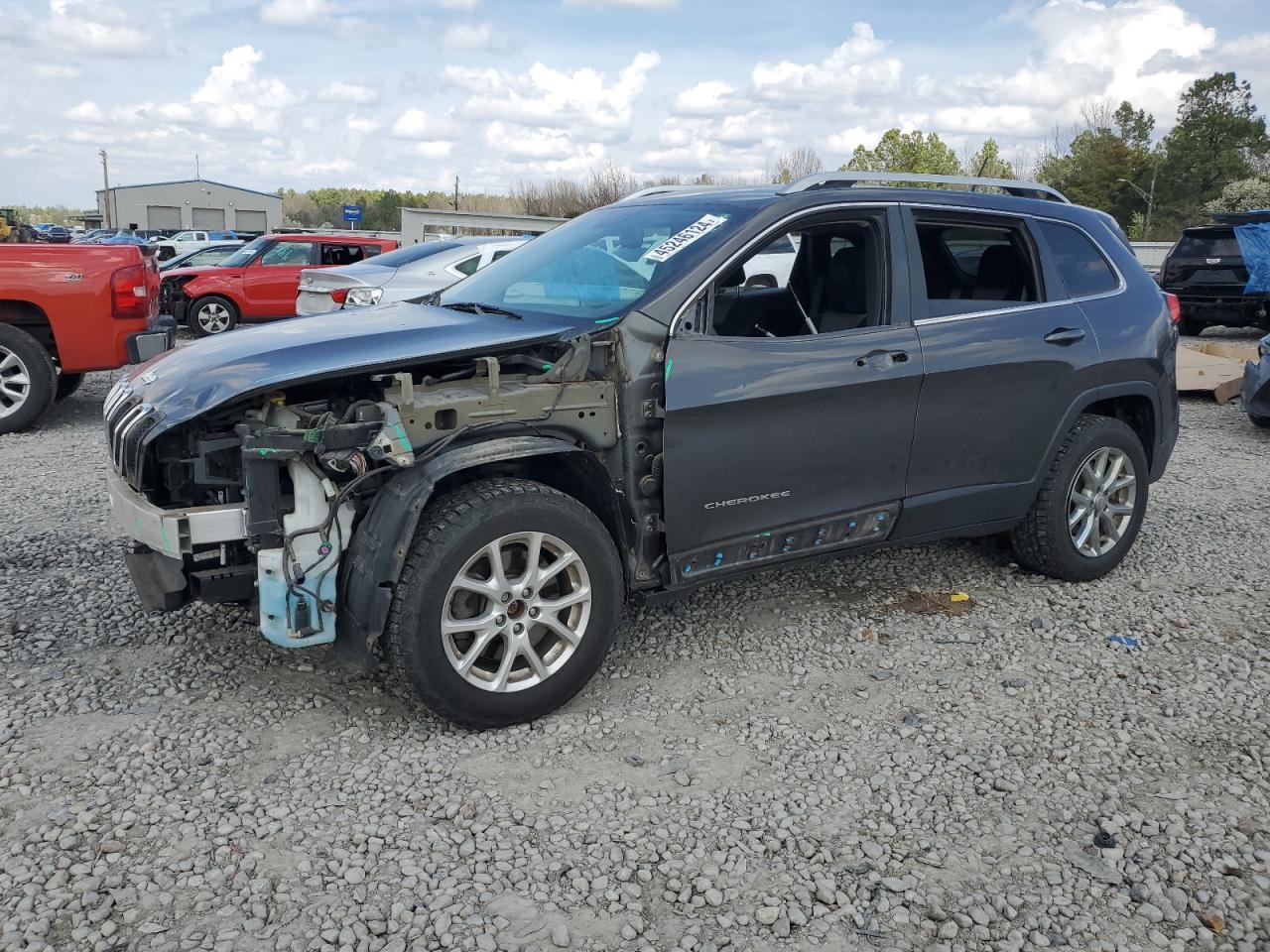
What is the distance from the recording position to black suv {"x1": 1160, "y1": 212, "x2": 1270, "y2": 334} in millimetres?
15055

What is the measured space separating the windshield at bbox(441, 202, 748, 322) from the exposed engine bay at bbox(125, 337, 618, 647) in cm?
40

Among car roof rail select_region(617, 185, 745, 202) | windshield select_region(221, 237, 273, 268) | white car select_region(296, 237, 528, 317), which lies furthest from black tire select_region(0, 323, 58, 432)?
windshield select_region(221, 237, 273, 268)

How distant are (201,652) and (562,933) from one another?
7.31ft

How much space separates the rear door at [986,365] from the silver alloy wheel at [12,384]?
23.6 feet

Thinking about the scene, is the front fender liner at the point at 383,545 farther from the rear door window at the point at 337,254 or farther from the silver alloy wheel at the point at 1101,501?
the rear door window at the point at 337,254

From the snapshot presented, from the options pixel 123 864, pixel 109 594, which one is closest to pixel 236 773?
pixel 123 864

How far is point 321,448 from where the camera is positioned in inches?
128

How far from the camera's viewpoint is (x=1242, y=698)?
407 centimetres

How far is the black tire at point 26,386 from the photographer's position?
823 centimetres

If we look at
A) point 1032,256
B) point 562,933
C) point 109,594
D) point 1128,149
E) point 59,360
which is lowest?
point 562,933

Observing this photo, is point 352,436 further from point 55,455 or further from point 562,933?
point 55,455

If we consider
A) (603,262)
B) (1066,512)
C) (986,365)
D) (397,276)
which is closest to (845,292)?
(986,365)

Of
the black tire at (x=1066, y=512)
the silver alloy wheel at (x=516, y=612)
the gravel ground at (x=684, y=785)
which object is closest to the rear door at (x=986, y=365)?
the black tire at (x=1066, y=512)

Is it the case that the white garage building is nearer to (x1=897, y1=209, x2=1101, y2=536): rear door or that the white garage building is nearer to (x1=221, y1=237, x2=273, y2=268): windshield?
(x1=221, y1=237, x2=273, y2=268): windshield
